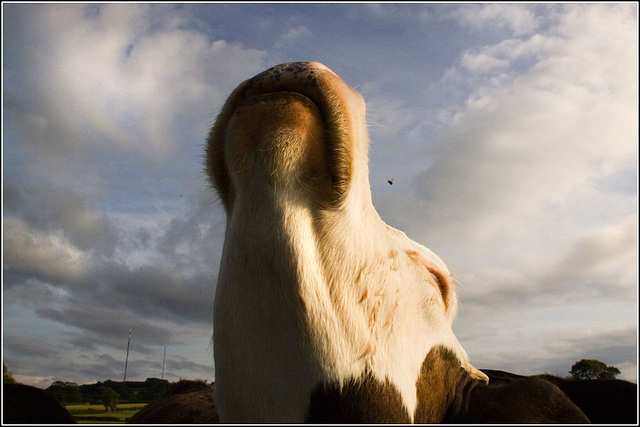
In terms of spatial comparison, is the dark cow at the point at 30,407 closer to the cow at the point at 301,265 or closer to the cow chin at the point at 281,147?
the cow at the point at 301,265

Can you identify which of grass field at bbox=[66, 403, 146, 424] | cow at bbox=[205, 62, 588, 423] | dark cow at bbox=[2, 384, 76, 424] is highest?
cow at bbox=[205, 62, 588, 423]

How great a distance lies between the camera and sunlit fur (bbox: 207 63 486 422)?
255cm

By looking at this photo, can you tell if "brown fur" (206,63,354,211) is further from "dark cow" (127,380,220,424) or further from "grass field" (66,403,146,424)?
"grass field" (66,403,146,424)

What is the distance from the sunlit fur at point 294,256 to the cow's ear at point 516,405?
1116mm

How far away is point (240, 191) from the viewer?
2.71 meters

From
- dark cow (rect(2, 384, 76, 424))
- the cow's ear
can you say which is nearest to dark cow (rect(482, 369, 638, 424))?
the cow's ear

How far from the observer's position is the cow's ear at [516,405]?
3652 mm

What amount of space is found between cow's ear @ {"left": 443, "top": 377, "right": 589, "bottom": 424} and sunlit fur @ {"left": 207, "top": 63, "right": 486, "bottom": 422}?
112 centimetres

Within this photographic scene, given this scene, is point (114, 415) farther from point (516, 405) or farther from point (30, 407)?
point (516, 405)

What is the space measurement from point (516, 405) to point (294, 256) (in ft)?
7.36

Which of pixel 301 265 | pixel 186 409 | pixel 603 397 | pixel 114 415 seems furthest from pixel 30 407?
pixel 114 415

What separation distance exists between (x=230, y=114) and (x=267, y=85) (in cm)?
30

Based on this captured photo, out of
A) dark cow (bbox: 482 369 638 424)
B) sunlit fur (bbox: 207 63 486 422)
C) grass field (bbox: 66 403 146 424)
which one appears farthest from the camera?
grass field (bbox: 66 403 146 424)

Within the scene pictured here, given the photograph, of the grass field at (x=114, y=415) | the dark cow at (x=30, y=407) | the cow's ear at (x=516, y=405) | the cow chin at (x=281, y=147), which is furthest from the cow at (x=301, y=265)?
the grass field at (x=114, y=415)
